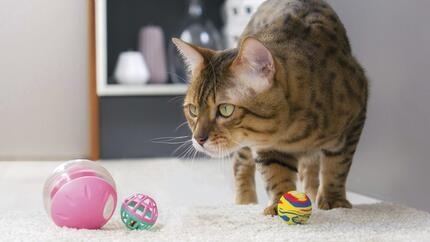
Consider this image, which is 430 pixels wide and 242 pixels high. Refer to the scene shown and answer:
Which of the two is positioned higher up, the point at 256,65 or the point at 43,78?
the point at 256,65

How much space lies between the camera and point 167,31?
298 centimetres

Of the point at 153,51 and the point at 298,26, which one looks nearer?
the point at 298,26

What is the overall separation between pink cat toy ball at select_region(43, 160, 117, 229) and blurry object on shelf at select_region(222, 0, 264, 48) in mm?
1624

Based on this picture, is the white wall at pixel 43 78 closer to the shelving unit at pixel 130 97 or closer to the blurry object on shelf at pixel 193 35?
the shelving unit at pixel 130 97

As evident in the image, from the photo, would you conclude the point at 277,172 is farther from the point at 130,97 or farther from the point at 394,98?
the point at 130,97

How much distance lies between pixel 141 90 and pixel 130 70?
109mm

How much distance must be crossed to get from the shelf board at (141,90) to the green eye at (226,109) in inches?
61.3

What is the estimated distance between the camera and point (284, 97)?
1.28m

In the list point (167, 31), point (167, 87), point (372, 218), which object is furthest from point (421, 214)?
point (167, 31)

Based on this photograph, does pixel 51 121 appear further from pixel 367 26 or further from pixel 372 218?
pixel 372 218

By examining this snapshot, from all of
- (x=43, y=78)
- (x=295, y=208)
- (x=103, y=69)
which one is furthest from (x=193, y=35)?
(x=295, y=208)

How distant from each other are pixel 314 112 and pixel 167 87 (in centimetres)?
155

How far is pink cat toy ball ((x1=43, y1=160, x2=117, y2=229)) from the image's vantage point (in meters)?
1.16

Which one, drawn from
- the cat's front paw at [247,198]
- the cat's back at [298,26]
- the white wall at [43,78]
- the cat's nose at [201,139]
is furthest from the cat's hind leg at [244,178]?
the white wall at [43,78]
